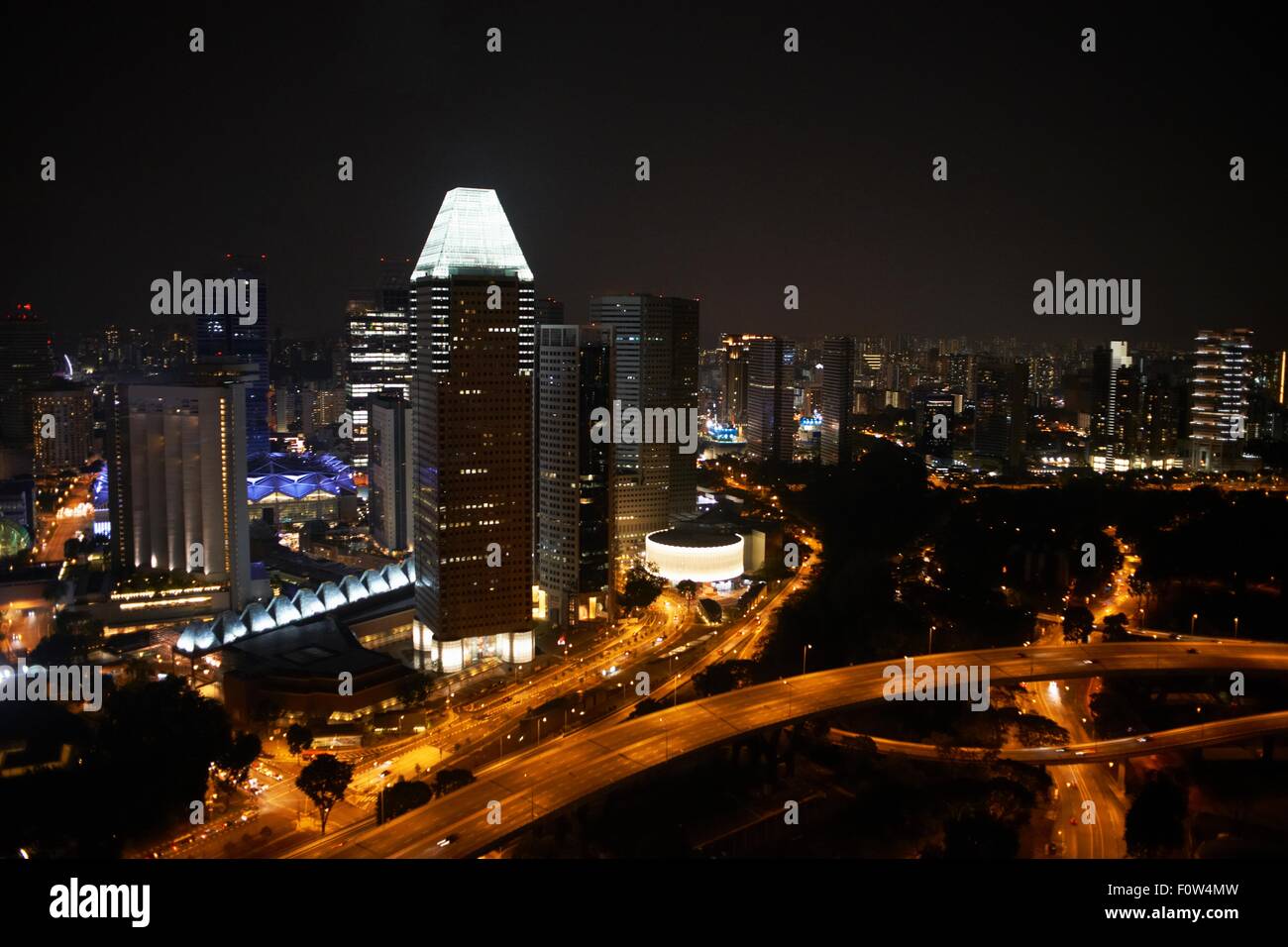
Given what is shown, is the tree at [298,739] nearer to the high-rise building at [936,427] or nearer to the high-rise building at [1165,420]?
the high-rise building at [936,427]

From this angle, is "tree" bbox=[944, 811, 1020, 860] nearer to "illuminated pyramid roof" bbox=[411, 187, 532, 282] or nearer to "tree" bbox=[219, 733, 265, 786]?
"tree" bbox=[219, 733, 265, 786]

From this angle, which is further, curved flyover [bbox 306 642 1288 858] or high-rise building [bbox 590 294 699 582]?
high-rise building [bbox 590 294 699 582]

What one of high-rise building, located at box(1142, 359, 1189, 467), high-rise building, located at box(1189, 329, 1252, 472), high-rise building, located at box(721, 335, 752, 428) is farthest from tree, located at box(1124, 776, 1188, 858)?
high-rise building, located at box(721, 335, 752, 428)

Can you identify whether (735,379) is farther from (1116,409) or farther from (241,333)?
(241,333)

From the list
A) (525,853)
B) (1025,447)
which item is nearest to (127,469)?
(525,853)

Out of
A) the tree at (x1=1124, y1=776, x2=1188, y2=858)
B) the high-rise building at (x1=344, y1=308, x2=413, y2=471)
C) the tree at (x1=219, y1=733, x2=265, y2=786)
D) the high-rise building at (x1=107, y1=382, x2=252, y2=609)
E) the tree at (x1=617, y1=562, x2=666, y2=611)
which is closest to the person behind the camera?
the tree at (x1=1124, y1=776, x2=1188, y2=858)

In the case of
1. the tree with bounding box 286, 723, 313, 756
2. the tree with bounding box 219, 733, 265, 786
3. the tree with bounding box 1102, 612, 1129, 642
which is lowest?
the tree with bounding box 286, 723, 313, 756
